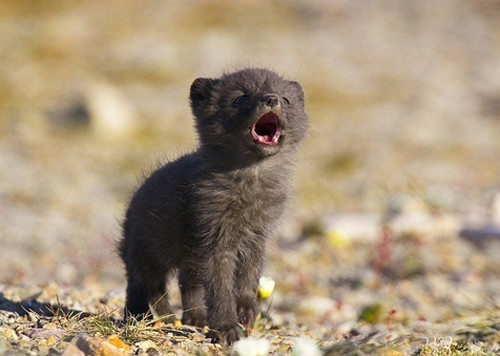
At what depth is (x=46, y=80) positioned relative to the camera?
98.8 ft

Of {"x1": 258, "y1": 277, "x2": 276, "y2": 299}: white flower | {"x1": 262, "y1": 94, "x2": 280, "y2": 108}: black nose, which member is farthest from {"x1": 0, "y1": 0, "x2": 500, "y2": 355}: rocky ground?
{"x1": 262, "y1": 94, "x2": 280, "y2": 108}: black nose

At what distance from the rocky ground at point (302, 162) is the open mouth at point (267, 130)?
41.0 inches

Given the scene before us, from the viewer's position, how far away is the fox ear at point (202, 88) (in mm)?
5730

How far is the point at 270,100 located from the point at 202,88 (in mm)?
695

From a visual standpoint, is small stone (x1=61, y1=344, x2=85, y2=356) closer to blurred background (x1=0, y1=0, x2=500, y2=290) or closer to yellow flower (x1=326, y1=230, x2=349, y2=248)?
blurred background (x1=0, y1=0, x2=500, y2=290)

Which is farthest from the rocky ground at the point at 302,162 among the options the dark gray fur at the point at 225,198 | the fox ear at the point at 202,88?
the fox ear at the point at 202,88

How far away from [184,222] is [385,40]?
3570 centimetres

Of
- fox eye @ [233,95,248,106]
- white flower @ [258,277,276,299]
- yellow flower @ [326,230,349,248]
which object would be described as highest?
yellow flower @ [326,230,349,248]

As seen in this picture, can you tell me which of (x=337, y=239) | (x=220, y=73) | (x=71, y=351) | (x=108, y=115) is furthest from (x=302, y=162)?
(x=71, y=351)

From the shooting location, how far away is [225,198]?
213 inches

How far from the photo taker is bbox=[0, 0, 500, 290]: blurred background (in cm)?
1218

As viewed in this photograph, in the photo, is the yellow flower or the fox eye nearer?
the fox eye

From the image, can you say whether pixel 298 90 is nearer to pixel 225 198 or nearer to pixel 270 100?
pixel 270 100

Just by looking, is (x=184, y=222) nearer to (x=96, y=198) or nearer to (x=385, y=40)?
(x=96, y=198)
